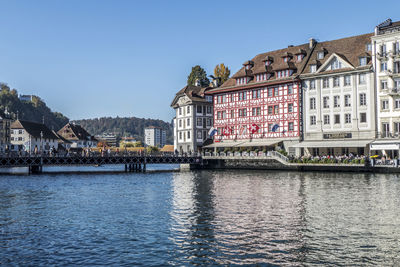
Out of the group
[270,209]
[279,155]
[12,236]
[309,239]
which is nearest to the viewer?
[309,239]

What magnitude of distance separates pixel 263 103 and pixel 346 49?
49.8 feet

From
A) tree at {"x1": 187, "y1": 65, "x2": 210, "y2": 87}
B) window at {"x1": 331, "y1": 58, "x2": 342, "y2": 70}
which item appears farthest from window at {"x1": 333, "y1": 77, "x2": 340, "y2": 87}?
tree at {"x1": 187, "y1": 65, "x2": 210, "y2": 87}

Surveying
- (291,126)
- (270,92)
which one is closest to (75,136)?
(270,92)

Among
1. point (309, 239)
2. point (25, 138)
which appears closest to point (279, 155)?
point (309, 239)

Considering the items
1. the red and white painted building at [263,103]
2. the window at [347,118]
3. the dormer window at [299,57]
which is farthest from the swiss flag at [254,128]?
the window at [347,118]

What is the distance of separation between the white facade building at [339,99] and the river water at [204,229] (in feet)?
99.1

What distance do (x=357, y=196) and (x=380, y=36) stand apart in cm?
3654

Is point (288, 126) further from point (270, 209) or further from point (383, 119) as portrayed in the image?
point (270, 209)

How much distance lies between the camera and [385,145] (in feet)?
194

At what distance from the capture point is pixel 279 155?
6812 cm

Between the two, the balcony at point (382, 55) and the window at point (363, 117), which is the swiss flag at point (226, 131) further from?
the balcony at point (382, 55)

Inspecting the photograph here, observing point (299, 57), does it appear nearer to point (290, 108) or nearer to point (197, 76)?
point (290, 108)

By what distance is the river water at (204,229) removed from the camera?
656 inches

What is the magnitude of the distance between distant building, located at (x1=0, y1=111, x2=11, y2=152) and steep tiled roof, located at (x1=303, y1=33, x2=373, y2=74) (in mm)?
82165
